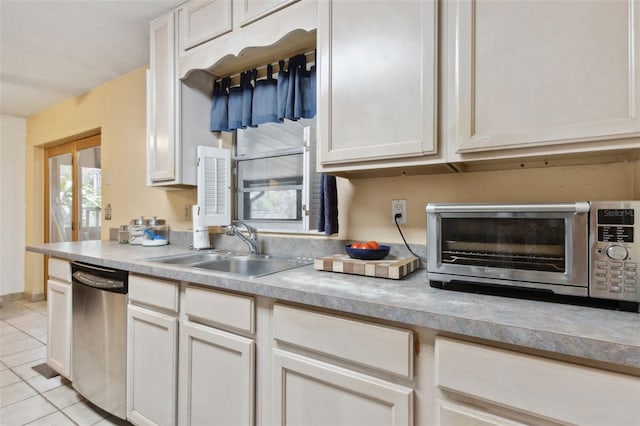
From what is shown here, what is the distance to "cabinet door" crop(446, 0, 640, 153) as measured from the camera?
36.4 inches

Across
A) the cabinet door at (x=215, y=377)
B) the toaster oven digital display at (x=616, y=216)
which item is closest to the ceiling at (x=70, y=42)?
the cabinet door at (x=215, y=377)

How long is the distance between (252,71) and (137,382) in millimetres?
1936

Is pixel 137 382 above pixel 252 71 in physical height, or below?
below

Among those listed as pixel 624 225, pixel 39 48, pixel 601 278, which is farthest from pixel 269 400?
pixel 39 48

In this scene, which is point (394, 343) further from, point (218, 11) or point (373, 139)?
point (218, 11)

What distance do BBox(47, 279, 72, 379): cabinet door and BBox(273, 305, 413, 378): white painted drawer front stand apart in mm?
1707

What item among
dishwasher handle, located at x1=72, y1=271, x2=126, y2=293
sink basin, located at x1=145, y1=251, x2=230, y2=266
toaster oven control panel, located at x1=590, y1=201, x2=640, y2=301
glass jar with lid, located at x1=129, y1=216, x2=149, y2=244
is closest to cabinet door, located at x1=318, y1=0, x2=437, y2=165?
toaster oven control panel, located at x1=590, y1=201, x2=640, y2=301

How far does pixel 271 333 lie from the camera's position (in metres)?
1.23

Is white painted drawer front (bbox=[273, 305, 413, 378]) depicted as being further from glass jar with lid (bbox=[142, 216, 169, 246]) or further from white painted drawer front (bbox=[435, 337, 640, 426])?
glass jar with lid (bbox=[142, 216, 169, 246])

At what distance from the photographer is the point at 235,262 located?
1.94 m

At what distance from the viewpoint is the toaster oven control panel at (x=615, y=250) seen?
2.81 feet

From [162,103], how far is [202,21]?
61 centimetres

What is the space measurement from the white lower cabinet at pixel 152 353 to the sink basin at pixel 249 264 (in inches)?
10.6

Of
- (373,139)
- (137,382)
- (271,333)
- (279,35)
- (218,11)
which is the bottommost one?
(137,382)
